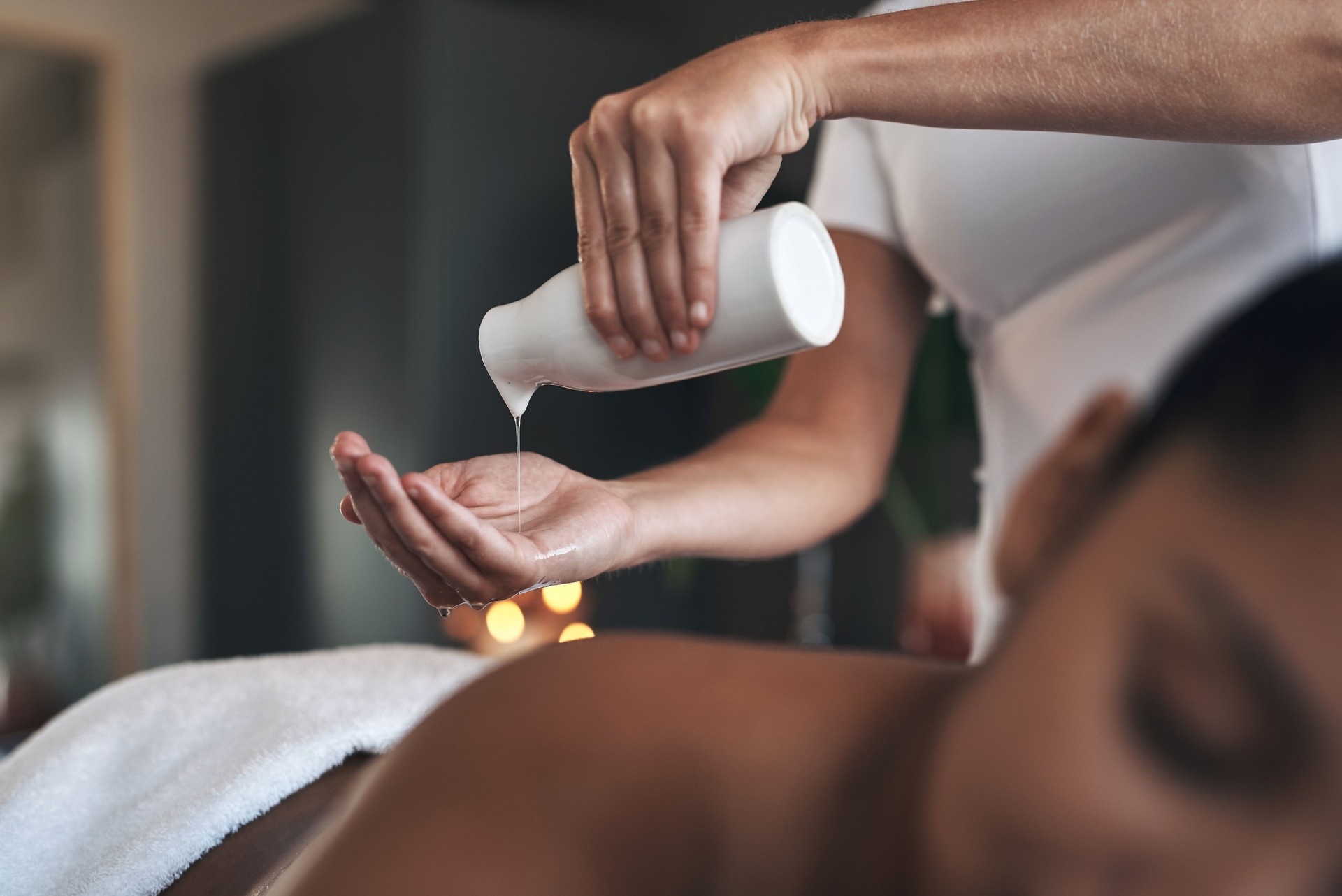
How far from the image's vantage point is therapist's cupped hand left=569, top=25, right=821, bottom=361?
547 millimetres

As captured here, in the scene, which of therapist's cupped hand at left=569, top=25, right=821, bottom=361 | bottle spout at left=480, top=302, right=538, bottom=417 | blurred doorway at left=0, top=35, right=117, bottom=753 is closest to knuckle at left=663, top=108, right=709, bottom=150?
therapist's cupped hand at left=569, top=25, right=821, bottom=361

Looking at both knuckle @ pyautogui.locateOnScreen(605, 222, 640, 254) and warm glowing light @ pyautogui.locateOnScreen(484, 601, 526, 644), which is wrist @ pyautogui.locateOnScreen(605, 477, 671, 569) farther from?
warm glowing light @ pyautogui.locateOnScreen(484, 601, 526, 644)

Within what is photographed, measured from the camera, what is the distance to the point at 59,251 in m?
3.03

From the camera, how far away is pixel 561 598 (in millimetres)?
2646

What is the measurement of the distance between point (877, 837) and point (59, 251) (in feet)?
10.5

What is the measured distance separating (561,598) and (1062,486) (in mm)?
2405

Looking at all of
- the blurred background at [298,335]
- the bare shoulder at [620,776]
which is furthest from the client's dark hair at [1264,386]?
the blurred background at [298,335]

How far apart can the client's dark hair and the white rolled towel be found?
569 mm

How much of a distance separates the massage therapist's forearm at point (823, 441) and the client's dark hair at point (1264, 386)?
0.62 m

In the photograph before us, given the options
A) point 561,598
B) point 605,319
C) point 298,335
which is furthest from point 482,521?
point 298,335

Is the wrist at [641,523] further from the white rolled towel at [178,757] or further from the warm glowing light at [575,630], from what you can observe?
the warm glowing light at [575,630]

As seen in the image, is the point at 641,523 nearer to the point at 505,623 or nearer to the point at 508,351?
the point at 508,351

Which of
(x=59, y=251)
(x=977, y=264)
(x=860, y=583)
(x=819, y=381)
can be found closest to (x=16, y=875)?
(x=819, y=381)

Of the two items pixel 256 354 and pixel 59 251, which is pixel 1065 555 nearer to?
pixel 256 354
